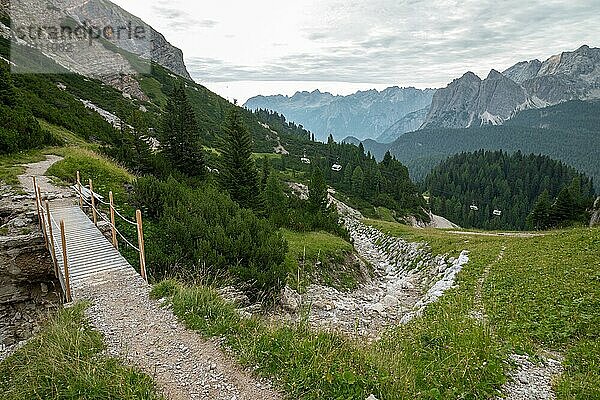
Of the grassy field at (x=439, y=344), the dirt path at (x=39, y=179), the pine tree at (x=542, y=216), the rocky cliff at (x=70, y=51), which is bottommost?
the pine tree at (x=542, y=216)

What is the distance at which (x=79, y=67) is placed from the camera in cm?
8875

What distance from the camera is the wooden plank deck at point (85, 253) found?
1176 cm

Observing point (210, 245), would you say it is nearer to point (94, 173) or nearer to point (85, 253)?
point (85, 253)

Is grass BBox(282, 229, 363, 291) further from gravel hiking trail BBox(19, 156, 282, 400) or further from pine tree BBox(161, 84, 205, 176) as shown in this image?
pine tree BBox(161, 84, 205, 176)

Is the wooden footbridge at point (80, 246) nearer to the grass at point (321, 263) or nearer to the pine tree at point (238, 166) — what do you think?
the grass at point (321, 263)

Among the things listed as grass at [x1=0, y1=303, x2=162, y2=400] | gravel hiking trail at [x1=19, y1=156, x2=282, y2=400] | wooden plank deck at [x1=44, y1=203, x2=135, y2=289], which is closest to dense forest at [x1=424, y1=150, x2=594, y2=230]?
wooden plank deck at [x1=44, y1=203, x2=135, y2=289]

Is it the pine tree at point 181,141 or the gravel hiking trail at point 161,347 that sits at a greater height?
the pine tree at point 181,141

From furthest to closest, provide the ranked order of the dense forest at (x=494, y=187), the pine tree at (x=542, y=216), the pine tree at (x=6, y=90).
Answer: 1. the dense forest at (x=494, y=187)
2. the pine tree at (x=542, y=216)
3. the pine tree at (x=6, y=90)

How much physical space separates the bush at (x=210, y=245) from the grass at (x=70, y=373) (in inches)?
174

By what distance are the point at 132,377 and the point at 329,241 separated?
69.6 ft

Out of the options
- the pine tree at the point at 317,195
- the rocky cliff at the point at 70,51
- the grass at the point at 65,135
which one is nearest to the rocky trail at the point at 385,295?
the pine tree at the point at 317,195

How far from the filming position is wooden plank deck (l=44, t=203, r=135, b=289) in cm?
1176

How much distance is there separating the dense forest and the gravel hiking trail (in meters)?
131

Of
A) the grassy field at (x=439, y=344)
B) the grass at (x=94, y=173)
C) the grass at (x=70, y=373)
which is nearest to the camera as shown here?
the grass at (x=70, y=373)
